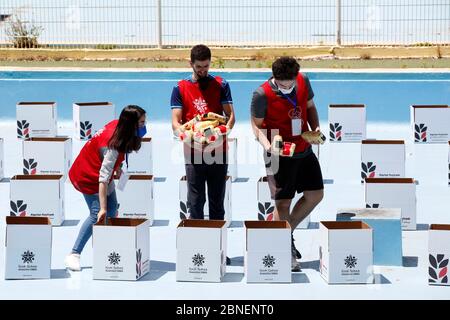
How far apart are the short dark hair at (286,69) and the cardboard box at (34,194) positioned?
2.43m

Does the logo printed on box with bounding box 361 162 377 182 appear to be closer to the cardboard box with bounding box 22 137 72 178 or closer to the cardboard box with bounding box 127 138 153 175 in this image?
the cardboard box with bounding box 127 138 153 175

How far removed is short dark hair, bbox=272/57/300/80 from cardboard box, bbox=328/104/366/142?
19.4 ft

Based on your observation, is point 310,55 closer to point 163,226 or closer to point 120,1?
point 120,1

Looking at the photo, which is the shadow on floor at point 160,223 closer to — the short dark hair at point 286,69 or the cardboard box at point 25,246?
the cardboard box at point 25,246

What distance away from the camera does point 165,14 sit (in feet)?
78.9

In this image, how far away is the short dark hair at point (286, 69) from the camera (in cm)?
878

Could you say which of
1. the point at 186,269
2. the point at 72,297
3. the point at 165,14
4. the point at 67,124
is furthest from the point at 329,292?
the point at 165,14

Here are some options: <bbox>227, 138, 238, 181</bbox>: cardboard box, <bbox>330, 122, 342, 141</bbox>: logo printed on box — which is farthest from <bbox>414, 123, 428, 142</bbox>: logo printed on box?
<bbox>227, 138, 238, 181</bbox>: cardboard box

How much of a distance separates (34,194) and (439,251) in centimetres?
352

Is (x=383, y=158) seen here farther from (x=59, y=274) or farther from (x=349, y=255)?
(x=59, y=274)

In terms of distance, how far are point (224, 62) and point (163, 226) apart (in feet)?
37.6

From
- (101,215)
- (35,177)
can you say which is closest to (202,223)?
(101,215)

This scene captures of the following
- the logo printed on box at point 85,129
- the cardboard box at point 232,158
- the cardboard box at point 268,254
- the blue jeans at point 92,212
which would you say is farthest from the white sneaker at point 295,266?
the logo printed on box at point 85,129

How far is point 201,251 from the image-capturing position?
8.79 meters
